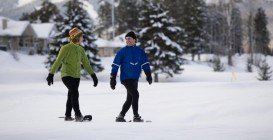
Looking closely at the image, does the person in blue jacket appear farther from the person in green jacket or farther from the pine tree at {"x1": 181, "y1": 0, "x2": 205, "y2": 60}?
the pine tree at {"x1": 181, "y1": 0, "x2": 205, "y2": 60}

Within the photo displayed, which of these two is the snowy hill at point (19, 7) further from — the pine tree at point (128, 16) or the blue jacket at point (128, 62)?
the blue jacket at point (128, 62)

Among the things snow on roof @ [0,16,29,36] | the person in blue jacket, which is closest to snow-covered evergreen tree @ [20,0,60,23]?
snow on roof @ [0,16,29,36]

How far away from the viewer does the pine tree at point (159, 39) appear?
34.8 metres

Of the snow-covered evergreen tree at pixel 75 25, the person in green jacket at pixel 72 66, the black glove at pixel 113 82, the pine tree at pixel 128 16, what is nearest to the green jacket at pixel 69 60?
the person in green jacket at pixel 72 66

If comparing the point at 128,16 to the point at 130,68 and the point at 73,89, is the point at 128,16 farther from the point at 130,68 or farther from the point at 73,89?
the point at 73,89

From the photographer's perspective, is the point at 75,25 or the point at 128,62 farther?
the point at 75,25

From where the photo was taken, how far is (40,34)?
71.5m

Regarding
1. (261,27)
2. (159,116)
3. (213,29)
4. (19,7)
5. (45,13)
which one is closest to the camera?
(159,116)

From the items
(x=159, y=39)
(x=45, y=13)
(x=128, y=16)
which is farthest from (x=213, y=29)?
(x=159, y=39)

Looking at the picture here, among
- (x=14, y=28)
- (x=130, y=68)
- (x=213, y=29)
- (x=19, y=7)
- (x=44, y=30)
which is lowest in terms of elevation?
(x=130, y=68)

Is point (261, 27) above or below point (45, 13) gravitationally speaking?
below

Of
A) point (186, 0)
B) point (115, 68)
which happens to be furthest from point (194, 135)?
point (186, 0)

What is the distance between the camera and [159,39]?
34.8 metres

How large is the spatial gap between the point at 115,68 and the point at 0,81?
28501 mm
